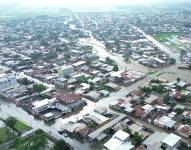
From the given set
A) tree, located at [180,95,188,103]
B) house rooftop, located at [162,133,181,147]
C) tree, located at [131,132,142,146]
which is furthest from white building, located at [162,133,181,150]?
tree, located at [180,95,188,103]

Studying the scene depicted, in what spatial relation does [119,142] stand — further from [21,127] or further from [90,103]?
[21,127]

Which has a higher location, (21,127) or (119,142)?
(119,142)

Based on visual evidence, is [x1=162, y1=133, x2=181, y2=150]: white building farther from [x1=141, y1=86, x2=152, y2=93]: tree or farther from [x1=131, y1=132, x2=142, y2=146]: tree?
[x1=141, y1=86, x2=152, y2=93]: tree

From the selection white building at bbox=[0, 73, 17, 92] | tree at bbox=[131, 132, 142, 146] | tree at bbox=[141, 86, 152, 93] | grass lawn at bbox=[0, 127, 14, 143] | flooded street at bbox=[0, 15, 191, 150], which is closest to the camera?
tree at bbox=[131, 132, 142, 146]

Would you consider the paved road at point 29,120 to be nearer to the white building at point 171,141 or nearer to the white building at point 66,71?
the white building at point 171,141

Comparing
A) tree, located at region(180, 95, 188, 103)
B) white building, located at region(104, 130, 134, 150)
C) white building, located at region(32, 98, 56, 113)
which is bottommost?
white building, located at region(32, 98, 56, 113)

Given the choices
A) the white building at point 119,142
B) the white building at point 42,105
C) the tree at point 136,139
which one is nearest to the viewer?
the white building at point 119,142

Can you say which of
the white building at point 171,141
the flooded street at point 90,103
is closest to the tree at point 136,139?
the white building at point 171,141

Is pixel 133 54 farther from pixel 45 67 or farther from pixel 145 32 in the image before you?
pixel 145 32

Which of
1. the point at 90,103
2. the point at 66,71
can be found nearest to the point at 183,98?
the point at 90,103
